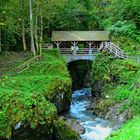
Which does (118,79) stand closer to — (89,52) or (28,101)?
(89,52)

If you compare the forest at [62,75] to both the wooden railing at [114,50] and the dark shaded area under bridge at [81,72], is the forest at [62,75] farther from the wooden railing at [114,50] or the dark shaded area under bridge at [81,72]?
the wooden railing at [114,50]

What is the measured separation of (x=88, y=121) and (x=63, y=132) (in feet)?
20.6

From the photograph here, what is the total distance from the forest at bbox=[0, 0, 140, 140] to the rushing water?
0.07m

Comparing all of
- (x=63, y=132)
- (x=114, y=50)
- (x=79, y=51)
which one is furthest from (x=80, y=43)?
(x=63, y=132)

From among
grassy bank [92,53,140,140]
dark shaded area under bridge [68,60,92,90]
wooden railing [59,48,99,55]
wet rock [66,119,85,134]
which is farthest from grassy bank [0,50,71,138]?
dark shaded area under bridge [68,60,92,90]

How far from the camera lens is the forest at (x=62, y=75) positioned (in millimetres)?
19984

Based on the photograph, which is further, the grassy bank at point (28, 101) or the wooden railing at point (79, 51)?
the wooden railing at point (79, 51)

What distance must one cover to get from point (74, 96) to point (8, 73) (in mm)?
12740

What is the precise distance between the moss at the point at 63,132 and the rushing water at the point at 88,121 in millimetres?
1722

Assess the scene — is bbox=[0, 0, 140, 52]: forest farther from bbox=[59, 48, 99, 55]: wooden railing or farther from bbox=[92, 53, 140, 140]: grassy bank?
bbox=[92, 53, 140, 140]: grassy bank

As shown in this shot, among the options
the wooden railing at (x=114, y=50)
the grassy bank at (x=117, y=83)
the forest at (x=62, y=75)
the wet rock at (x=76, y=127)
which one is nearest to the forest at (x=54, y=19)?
the forest at (x=62, y=75)

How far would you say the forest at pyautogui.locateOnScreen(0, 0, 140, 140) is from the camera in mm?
19984

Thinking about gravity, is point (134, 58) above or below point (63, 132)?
above

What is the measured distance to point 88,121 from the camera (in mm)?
27359
